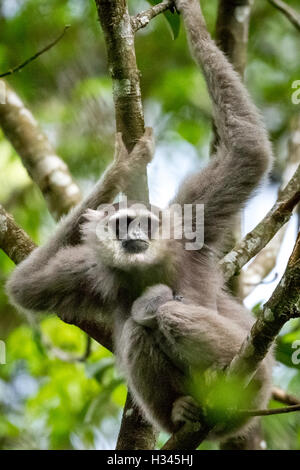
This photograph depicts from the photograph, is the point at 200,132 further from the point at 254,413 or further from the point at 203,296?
the point at 254,413

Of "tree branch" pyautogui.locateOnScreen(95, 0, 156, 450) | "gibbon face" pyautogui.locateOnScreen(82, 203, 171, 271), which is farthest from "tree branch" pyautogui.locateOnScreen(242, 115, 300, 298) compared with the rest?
"tree branch" pyautogui.locateOnScreen(95, 0, 156, 450)

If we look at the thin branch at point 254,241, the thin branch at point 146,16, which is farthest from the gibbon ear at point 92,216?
the thin branch at point 146,16

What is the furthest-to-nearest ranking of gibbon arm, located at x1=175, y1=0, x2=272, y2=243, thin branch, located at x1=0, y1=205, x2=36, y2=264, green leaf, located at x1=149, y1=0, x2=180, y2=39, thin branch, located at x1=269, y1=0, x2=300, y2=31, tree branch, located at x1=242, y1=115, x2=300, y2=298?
tree branch, located at x1=242, y1=115, x2=300, y2=298, thin branch, located at x1=269, y1=0, x2=300, y2=31, green leaf, located at x1=149, y1=0, x2=180, y2=39, thin branch, located at x1=0, y1=205, x2=36, y2=264, gibbon arm, located at x1=175, y1=0, x2=272, y2=243

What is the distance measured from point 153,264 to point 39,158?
3.10 metres

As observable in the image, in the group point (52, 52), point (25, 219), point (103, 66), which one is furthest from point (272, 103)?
point (25, 219)

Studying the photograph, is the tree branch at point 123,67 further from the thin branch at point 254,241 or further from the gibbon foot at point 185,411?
the gibbon foot at point 185,411

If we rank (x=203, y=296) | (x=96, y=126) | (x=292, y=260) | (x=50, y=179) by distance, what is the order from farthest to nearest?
(x=96, y=126)
(x=50, y=179)
(x=203, y=296)
(x=292, y=260)

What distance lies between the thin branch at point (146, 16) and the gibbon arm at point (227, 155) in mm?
600

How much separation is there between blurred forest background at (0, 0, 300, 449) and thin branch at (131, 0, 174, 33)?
2.57 metres

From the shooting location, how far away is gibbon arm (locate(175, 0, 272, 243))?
20.7 ft

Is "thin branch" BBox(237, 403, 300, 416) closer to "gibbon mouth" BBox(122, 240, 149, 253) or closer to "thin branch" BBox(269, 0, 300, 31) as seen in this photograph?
"gibbon mouth" BBox(122, 240, 149, 253)

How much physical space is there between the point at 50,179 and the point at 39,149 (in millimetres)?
446

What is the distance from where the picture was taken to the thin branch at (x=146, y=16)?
6.14m

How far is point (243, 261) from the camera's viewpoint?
6.90 metres
